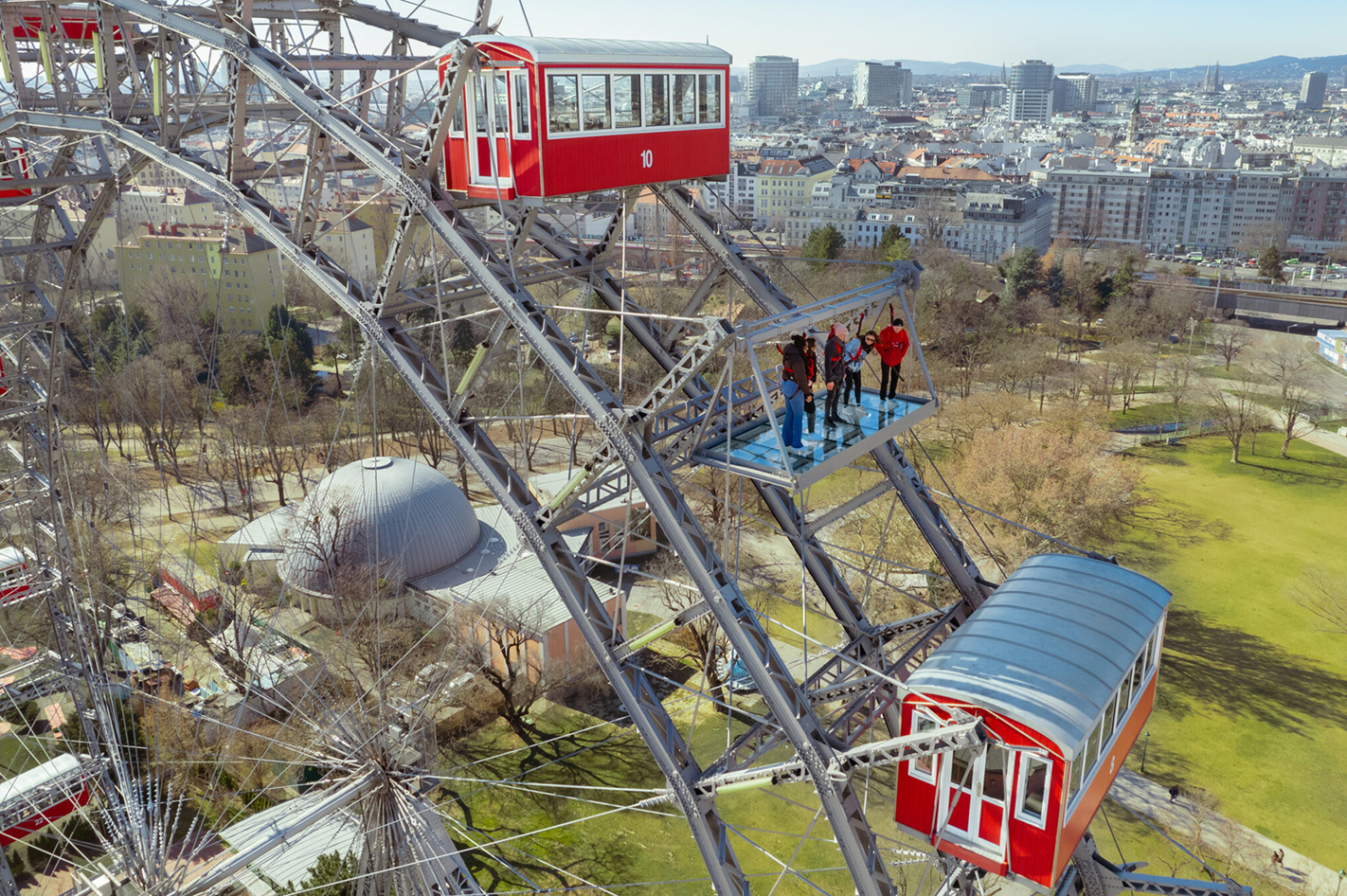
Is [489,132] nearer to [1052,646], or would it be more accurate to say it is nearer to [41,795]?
[1052,646]

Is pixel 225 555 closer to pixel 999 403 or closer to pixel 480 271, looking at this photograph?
pixel 480 271

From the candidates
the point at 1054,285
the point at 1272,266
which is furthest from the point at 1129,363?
the point at 1272,266

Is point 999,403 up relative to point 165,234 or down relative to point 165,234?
down

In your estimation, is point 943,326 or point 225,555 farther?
point 943,326

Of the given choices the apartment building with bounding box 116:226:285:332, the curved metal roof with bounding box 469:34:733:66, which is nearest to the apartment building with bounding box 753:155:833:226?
the apartment building with bounding box 116:226:285:332

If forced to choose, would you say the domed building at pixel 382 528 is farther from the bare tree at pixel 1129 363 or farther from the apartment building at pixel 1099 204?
the apartment building at pixel 1099 204

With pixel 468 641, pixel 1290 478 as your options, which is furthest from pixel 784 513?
pixel 1290 478

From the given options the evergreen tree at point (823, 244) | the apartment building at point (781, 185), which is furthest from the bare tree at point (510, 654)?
the apartment building at point (781, 185)
